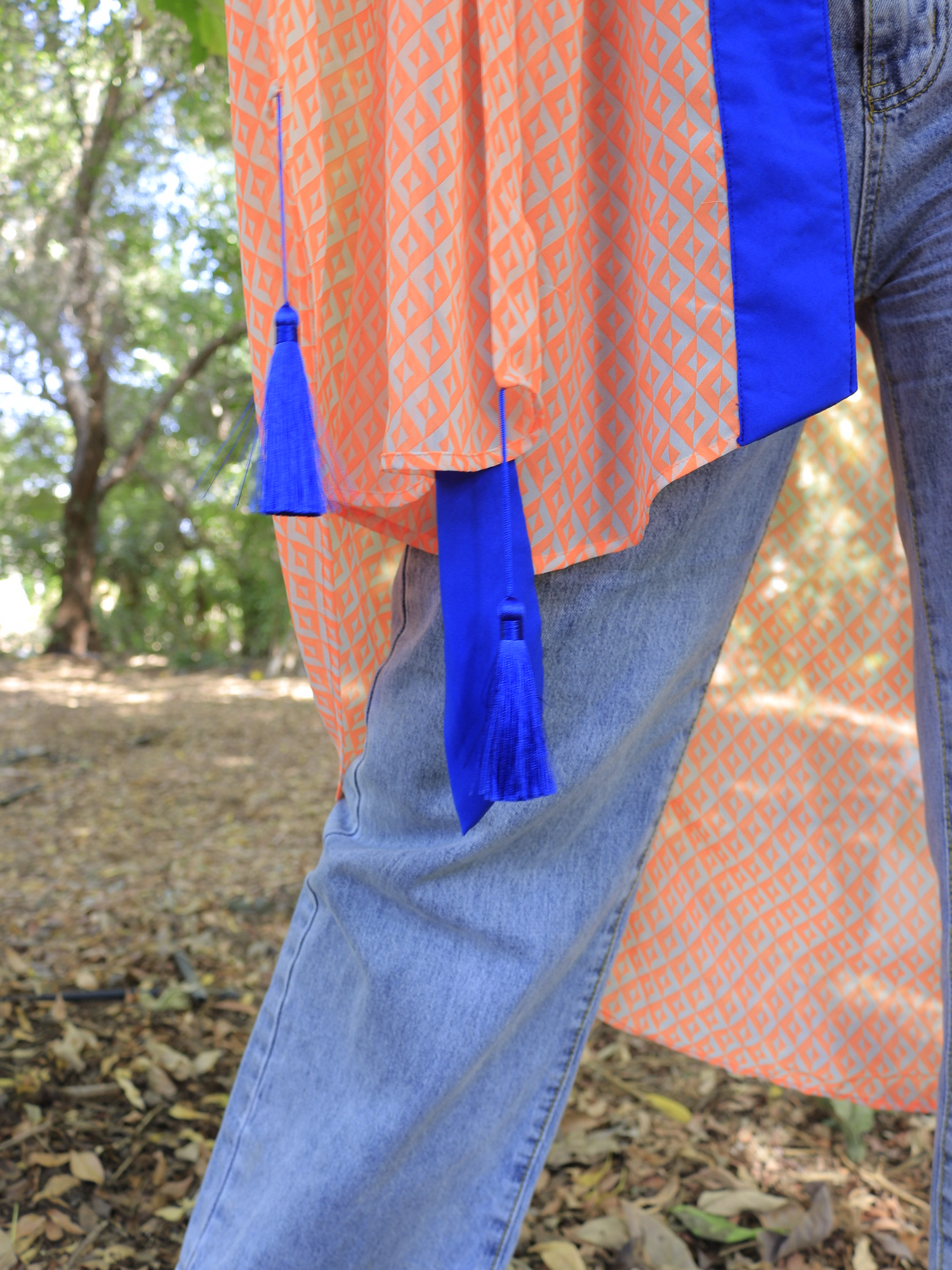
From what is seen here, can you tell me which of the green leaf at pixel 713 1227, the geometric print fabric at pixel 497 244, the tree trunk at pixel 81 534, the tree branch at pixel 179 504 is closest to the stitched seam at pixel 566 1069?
the geometric print fabric at pixel 497 244

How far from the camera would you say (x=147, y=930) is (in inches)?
86.4

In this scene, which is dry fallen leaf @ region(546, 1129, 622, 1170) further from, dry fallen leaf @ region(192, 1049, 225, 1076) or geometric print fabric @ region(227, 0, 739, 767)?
geometric print fabric @ region(227, 0, 739, 767)

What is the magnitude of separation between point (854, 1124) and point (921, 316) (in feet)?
4.03

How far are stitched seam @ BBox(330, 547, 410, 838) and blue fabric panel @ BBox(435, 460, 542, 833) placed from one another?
0.41ft

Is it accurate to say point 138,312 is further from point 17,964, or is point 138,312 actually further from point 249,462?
point 249,462

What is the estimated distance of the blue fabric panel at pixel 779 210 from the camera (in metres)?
0.73

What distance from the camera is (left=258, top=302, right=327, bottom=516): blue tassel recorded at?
0.69 m

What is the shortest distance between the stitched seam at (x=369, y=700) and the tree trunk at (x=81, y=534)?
8.18 m

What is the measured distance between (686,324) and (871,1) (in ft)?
0.99

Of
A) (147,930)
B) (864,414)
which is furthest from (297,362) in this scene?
(147,930)

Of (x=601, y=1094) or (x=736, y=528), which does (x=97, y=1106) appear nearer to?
(x=601, y=1094)

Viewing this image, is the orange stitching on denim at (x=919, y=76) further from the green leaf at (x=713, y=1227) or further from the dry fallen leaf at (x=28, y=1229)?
the dry fallen leaf at (x=28, y=1229)

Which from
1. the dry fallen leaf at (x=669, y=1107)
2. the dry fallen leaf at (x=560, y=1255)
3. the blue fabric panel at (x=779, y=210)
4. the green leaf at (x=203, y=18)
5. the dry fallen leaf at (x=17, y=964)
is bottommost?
the dry fallen leaf at (x=669, y=1107)

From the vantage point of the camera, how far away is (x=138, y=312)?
8180 mm
